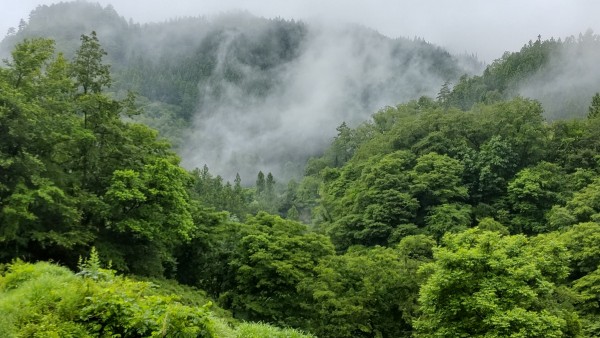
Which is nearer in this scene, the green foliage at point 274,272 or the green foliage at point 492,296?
the green foliage at point 492,296

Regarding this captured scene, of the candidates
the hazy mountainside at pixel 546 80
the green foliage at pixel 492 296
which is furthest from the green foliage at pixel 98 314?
the hazy mountainside at pixel 546 80

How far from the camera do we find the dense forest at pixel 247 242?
991cm

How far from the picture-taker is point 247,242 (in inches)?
1257

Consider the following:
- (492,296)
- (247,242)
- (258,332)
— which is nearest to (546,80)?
(247,242)

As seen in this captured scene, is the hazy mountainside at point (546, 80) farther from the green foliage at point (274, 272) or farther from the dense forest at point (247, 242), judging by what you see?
the green foliage at point (274, 272)

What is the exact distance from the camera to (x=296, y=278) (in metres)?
29.9

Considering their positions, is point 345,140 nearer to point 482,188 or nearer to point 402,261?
point 482,188

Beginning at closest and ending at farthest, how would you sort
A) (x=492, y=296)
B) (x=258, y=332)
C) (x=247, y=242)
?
(x=258, y=332)
(x=492, y=296)
(x=247, y=242)

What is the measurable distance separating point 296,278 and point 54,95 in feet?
56.5

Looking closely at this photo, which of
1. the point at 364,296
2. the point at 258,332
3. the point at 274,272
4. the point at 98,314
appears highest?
the point at 274,272

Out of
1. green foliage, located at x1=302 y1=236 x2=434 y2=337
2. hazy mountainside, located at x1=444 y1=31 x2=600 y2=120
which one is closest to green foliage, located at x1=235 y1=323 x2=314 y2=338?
green foliage, located at x1=302 y1=236 x2=434 y2=337

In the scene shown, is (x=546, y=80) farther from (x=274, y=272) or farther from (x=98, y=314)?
(x=98, y=314)

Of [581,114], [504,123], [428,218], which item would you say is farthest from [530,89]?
[428,218]

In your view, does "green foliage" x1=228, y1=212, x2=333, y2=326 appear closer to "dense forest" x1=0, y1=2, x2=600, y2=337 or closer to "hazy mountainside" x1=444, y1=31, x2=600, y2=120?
"dense forest" x1=0, y1=2, x2=600, y2=337
